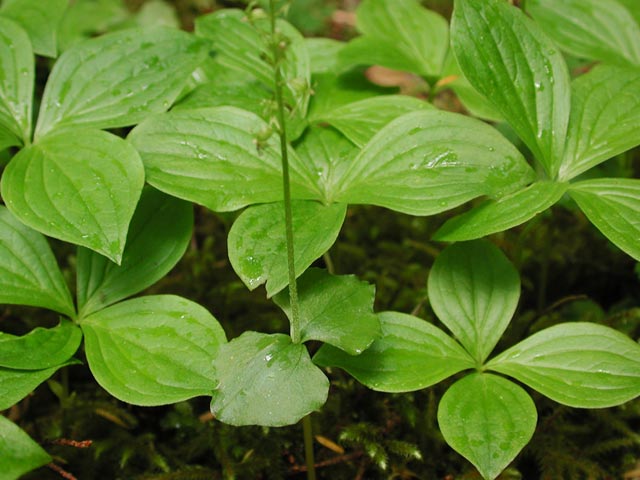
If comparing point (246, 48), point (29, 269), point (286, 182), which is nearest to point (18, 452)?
point (29, 269)

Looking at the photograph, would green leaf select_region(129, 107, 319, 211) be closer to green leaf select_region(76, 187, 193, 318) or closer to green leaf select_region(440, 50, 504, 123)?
green leaf select_region(76, 187, 193, 318)

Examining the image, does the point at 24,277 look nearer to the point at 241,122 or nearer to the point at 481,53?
the point at 241,122

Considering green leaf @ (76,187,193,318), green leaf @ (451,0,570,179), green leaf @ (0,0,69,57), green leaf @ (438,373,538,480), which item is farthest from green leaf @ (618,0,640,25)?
green leaf @ (0,0,69,57)

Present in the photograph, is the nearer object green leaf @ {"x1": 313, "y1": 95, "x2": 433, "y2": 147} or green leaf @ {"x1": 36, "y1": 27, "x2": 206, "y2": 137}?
green leaf @ {"x1": 36, "y1": 27, "x2": 206, "y2": 137}

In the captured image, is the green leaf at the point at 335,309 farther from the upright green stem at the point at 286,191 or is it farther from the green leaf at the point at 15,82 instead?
the green leaf at the point at 15,82

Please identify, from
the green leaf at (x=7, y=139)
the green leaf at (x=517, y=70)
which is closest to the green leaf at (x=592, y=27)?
the green leaf at (x=517, y=70)

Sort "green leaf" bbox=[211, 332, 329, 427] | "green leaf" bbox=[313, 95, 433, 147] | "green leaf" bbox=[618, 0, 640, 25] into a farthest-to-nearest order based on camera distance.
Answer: "green leaf" bbox=[618, 0, 640, 25] → "green leaf" bbox=[313, 95, 433, 147] → "green leaf" bbox=[211, 332, 329, 427]

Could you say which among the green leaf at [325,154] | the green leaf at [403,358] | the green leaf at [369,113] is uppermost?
the green leaf at [369,113]
